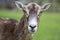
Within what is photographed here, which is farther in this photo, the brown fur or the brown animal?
the brown fur

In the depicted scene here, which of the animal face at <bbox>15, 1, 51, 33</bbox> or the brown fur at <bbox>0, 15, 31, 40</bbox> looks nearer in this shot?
the animal face at <bbox>15, 1, 51, 33</bbox>

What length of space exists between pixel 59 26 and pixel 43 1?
32.1 feet

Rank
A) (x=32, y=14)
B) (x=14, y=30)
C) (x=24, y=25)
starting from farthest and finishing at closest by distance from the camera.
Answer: (x=14, y=30) → (x=24, y=25) → (x=32, y=14)

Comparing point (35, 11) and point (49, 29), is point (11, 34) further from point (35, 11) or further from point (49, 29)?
point (49, 29)

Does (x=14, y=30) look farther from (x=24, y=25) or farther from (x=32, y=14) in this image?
(x=32, y=14)

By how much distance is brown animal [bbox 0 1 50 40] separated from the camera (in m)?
9.45

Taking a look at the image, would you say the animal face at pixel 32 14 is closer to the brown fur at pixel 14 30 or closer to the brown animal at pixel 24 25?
the brown animal at pixel 24 25

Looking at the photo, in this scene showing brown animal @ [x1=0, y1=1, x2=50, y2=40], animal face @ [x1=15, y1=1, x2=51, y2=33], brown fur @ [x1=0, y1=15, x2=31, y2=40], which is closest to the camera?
animal face @ [x1=15, y1=1, x2=51, y2=33]

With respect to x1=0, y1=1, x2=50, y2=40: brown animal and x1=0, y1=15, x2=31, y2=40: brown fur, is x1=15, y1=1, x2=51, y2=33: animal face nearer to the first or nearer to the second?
x1=0, y1=1, x2=50, y2=40: brown animal

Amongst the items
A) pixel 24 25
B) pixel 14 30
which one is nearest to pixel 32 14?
pixel 24 25

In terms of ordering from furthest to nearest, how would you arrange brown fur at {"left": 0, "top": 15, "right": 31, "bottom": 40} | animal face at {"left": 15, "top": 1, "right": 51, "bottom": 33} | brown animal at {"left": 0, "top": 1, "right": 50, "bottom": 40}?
brown fur at {"left": 0, "top": 15, "right": 31, "bottom": 40} < brown animal at {"left": 0, "top": 1, "right": 50, "bottom": 40} < animal face at {"left": 15, "top": 1, "right": 51, "bottom": 33}

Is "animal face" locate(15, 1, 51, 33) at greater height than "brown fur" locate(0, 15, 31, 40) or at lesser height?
greater

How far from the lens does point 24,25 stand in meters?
9.89

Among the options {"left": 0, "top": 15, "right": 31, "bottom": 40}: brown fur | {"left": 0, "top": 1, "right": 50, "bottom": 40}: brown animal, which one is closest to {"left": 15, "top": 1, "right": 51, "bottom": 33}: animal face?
{"left": 0, "top": 1, "right": 50, "bottom": 40}: brown animal
